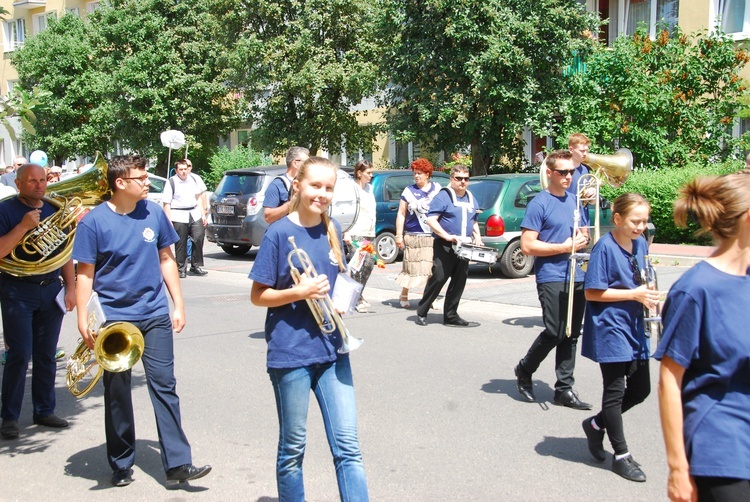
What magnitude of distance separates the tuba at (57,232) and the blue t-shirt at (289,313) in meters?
1.95

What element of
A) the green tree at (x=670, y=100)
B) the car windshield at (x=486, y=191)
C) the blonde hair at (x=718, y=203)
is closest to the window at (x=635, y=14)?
the green tree at (x=670, y=100)

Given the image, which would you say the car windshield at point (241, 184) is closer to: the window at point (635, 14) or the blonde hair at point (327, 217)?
the window at point (635, 14)

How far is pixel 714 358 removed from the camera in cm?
272

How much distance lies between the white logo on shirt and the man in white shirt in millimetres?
9341

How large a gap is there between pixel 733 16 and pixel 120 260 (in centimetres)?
1853

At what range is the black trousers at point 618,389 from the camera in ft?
15.9

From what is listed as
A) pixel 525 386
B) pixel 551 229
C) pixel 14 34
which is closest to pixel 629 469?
pixel 525 386

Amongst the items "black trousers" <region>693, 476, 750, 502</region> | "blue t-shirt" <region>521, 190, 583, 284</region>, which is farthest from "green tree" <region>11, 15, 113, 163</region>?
"black trousers" <region>693, 476, 750, 502</region>

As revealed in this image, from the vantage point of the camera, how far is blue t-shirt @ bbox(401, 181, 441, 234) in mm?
10273

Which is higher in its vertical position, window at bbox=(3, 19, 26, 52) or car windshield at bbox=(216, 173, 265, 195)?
window at bbox=(3, 19, 26, 52)

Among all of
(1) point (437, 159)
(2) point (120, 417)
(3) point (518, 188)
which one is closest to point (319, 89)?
(1) point (437, 159)

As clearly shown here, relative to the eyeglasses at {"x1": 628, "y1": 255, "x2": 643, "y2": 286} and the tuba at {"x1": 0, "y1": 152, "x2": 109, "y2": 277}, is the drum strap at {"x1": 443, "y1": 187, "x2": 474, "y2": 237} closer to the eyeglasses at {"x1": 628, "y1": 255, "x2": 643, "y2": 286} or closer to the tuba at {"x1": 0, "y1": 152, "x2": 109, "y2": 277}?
the eyeglasses at {"x1": 628, "y1": 255, "x2": 643, "y2": 286}

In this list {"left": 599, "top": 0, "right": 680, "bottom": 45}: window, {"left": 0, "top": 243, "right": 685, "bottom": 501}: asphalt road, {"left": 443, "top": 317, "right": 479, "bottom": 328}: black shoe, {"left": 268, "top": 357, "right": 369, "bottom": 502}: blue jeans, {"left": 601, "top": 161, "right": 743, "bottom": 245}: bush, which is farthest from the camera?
{"left": 599, "top": 0, "right": 680, "bottom": 45}: window

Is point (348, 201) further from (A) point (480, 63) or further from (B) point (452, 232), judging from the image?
(A) point (480, 63)
